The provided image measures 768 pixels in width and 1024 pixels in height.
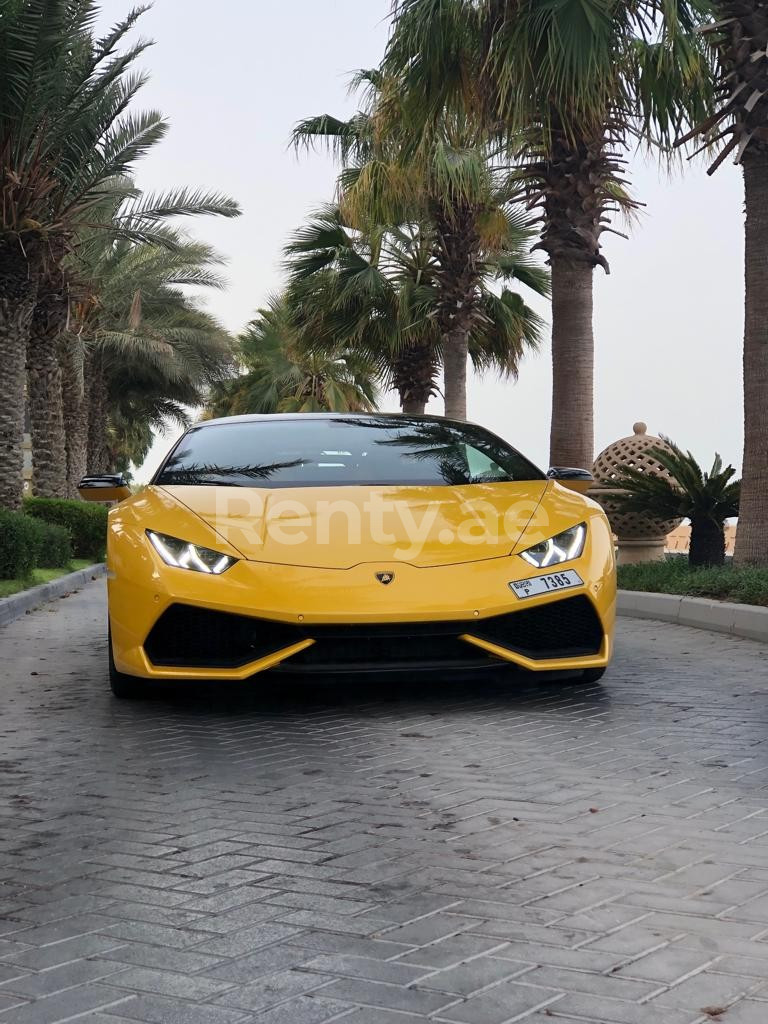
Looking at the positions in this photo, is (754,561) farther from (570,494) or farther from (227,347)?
(227,347)

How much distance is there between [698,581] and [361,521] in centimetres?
543

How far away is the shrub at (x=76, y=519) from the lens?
20.8 meters

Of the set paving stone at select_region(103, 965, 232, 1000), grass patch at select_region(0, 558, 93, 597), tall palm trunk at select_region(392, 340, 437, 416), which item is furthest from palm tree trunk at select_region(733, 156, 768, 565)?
tall palm trunk at select_region(392, 340, 437, 416)

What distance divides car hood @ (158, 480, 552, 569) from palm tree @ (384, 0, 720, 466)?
7767 mm

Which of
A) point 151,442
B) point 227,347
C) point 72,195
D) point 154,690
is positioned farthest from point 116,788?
point 151,442

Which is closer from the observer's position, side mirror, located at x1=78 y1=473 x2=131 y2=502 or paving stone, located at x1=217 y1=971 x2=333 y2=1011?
paving stone, located at x1=217 y1=971 x2=333 y2=1011

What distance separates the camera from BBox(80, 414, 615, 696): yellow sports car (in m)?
5.45

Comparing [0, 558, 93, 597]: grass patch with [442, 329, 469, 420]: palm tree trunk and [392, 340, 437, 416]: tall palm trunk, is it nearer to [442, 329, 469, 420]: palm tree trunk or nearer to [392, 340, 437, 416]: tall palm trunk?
[442, 329, 469, 420]: palm tree trunk

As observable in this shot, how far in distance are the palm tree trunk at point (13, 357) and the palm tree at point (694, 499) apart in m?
8.11

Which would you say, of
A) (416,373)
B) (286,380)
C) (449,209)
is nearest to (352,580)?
(449,209)

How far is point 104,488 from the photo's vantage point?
748 centimetres

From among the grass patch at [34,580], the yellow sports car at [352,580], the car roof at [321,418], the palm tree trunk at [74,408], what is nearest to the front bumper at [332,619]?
the yellow sports car at [352,580]

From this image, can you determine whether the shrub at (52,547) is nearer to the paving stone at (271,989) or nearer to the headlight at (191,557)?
the headlight at (191,557)

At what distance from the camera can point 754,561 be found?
10.9 metres
